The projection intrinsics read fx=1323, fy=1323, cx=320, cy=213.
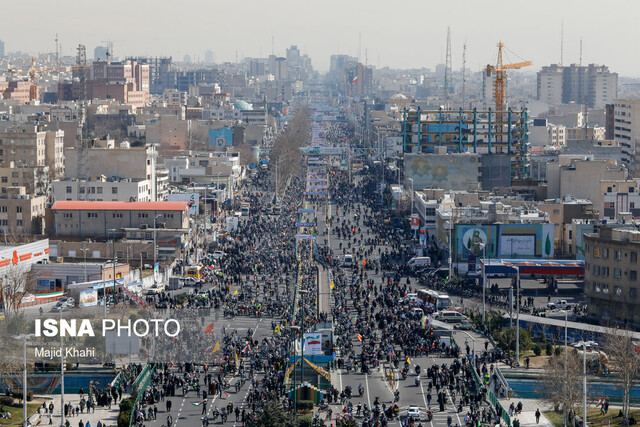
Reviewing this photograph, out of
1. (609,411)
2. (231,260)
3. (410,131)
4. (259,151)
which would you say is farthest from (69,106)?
(609,411)

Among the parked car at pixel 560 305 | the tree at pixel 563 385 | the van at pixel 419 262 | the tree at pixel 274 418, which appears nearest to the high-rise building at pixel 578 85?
the van at pixel 419 262

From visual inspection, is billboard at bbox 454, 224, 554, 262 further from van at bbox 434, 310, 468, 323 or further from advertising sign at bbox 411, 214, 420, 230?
van at bbox 434, 310, 468, 323

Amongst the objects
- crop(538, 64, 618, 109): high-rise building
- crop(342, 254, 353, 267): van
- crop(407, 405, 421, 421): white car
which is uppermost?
crop(538, 64, 618, 109): high-rise building

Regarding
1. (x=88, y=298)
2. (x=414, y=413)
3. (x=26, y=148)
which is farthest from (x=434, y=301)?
(x=26, y=148)

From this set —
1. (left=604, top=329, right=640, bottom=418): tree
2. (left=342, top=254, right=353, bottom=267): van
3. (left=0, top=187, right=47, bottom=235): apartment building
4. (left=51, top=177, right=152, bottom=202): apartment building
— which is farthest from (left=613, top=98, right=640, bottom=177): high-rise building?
A: (left=604, top=329, right=640, bottom=418): tree

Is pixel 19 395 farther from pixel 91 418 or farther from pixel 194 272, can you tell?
pixel 194 272

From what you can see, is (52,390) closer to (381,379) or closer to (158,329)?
(158,329)
